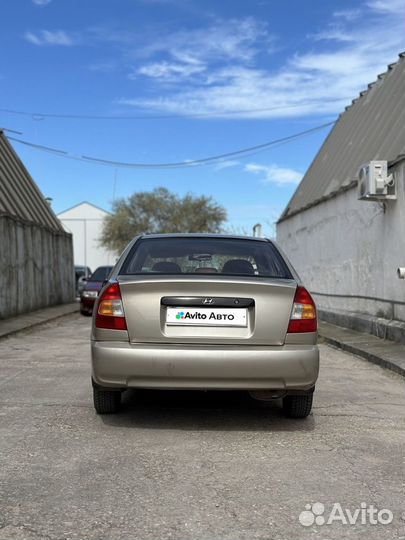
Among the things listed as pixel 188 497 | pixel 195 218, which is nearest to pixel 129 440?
pixel 188 497

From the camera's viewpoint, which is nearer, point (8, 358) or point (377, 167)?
point (8, 358)

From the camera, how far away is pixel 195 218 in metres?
56.1

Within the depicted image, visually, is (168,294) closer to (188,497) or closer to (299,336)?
(299,336)

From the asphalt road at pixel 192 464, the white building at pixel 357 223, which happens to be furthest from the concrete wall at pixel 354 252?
the asphalt road at pixel 192 464

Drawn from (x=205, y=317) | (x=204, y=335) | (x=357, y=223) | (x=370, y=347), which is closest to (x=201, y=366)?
(x=204, y=335)

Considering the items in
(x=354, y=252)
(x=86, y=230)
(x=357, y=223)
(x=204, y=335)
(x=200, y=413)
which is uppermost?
(x=86, y=230)

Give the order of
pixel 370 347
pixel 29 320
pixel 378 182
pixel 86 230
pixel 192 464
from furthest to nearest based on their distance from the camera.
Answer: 1. pixel 86 230
2. pixel 29 320
3. pixel 378 182
4. pixel 370 347
5. pixel 192 464

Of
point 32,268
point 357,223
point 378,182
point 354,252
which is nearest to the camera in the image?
point 378,182

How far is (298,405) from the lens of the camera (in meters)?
5.03

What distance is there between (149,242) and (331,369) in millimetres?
3716

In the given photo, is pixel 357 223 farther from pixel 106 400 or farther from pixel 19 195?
pixel 19 195

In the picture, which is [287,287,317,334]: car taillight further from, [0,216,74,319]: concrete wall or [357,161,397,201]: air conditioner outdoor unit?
[0,216,74,319]: concrete wall

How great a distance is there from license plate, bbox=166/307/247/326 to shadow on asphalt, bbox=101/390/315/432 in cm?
95

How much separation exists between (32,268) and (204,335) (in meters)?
14.1
